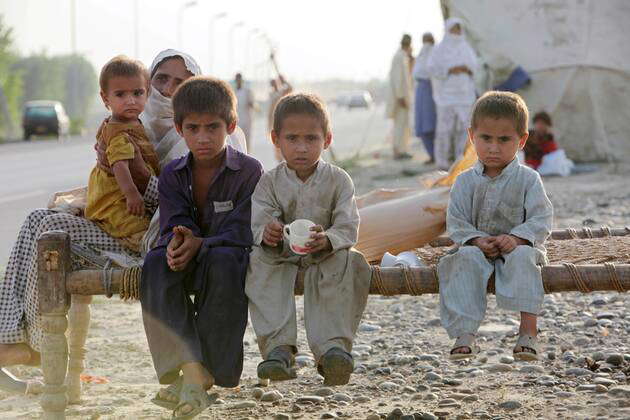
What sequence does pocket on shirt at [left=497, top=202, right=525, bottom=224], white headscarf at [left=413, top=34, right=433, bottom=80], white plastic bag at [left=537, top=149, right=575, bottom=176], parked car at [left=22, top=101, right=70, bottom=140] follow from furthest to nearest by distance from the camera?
parked car at [left=22, top=101, right=70, bottom=140]
white headscarf at [left=413, top=34, right=433, bottom=80]
white plastic bag at [left=537, top=149, right=575, bottom=176]
pocket on shirt at [left=497, top=202, right=525, bottom=224]

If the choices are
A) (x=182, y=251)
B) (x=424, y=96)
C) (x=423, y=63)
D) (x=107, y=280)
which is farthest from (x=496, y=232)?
(x=423, y=63)

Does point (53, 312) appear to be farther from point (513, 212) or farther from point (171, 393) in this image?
point (513, 212)

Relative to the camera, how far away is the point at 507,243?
429 cm

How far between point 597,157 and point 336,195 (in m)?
12.8

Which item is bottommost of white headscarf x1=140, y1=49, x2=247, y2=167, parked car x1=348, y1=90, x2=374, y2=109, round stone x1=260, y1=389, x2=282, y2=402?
parked car x1=348, y1=90, x2=374, y2=109

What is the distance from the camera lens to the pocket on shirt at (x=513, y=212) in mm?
4449

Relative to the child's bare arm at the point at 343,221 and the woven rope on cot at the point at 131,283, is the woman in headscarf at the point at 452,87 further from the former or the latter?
the woven rope on cot at the point at 131,283

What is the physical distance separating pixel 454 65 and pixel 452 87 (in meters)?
0.35

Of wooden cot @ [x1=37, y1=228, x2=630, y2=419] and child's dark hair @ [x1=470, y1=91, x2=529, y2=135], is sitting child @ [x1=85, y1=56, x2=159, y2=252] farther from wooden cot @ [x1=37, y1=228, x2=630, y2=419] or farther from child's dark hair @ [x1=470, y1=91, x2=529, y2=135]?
child's dark hair @ [x1=470, y1=91, x2=529, y2=135]

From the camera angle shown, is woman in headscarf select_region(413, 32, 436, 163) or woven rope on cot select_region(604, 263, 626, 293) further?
woman in headscarf select_region(413, 32, 436, 163)

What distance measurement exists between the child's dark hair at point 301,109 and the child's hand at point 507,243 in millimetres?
798

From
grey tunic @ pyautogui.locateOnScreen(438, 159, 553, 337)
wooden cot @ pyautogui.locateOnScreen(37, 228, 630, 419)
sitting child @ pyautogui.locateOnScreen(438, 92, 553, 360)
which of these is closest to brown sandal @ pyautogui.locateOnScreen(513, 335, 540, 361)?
sitting child @ pyautogui.locateOnScreen(438, 92, 553, 360)

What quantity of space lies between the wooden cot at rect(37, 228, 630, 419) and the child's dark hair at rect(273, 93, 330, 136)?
60 centimetres

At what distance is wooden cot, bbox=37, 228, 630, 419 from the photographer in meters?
4.29
